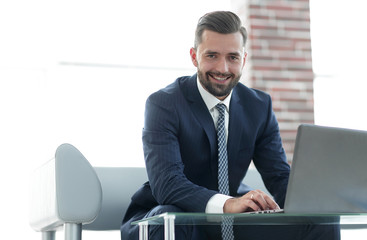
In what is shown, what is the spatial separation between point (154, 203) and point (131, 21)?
2.26m

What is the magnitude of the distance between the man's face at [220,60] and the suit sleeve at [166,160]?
173 millimetres

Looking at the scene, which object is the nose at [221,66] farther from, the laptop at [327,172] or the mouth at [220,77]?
the laptop at [327,172]

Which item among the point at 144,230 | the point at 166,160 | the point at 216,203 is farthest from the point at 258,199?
the point at 166,160

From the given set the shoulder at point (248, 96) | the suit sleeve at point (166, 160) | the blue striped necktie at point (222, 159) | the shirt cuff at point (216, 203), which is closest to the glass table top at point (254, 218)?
the shirt cuff at point (216, 203)

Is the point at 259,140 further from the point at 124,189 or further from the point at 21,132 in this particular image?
the point at 21,132

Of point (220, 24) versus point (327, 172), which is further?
point (220, 24)

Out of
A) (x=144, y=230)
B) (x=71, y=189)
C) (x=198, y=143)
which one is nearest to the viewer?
(x=144, y=230)

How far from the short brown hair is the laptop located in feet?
2.77

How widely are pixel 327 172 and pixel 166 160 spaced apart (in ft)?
2.29

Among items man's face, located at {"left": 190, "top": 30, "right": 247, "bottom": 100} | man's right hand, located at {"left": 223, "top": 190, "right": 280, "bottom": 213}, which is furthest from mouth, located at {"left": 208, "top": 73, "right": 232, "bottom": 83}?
man's right hand, located at {"left": 223, "top": 190, "right": 280, "bottom": 213}

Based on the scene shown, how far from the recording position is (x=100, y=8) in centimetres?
440

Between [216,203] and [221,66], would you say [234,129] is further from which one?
[216,203]

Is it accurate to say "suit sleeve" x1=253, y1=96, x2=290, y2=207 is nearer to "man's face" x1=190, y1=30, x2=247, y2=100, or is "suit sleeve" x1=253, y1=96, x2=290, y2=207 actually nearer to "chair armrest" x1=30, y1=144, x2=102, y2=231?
"man's face" x1=190, y1=30, x2=247, y2=100

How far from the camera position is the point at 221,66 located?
95.8 inches
